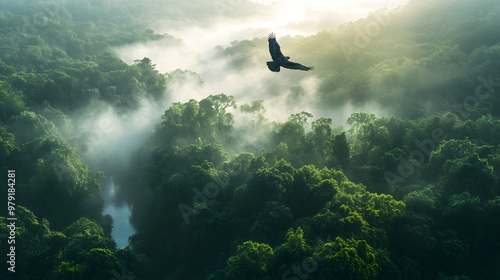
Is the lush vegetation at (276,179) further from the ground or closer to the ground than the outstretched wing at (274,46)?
further from the ground

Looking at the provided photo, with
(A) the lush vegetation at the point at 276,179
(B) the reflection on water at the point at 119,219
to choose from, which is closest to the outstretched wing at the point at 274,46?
(A) the lush vegetation at the point at 276,179

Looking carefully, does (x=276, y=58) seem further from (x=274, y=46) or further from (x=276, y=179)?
(x=276, y=179)

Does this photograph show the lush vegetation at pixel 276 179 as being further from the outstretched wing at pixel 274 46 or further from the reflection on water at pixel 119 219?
the outstretched wing at pixel 274 46

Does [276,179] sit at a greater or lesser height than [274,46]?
greater

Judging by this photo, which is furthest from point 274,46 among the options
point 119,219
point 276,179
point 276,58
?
point 119,219

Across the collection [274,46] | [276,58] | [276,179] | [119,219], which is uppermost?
[119,219]
